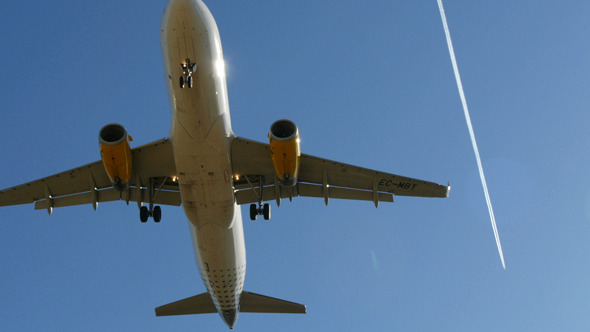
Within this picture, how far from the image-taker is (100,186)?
24.0 meters

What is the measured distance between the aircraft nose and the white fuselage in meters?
3.94

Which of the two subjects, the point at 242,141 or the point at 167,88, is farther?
the point at 242,141

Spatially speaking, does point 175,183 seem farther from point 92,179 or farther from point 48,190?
point 48,190

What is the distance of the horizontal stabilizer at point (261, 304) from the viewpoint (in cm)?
2802

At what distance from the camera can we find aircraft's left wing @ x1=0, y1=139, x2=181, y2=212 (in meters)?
22.8

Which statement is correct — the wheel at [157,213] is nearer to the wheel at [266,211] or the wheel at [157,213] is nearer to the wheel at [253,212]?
the wheel at [253,212]

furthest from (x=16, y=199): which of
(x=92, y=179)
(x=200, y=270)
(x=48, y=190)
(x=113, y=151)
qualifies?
(x=200, y=270)

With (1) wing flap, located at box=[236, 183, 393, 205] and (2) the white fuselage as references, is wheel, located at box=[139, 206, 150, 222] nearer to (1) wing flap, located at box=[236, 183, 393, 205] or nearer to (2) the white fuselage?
(2) the white fuselage

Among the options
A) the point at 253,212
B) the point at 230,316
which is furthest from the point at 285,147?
the point at 230,316

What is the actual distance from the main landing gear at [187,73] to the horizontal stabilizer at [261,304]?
40.5 ft

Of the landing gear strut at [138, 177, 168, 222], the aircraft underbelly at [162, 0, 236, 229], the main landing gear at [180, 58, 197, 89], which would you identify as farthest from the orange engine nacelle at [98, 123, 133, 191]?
the main landing gear at [180, 58, 197, 89]

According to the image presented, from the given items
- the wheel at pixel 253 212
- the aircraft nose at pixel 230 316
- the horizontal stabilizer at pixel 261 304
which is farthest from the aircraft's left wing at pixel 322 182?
the horizontal stabilizer at pixel 261 304

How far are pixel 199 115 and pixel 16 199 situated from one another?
927cm

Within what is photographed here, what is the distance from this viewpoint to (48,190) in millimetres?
23656
